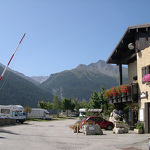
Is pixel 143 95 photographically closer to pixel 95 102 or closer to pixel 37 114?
pixel 95 102

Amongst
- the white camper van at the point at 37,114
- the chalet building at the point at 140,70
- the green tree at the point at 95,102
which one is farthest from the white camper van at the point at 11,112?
the chalet building at the point at 140,70

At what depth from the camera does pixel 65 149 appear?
10.6 meters

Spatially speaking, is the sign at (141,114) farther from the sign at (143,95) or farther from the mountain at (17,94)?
the mountain at (17,94)

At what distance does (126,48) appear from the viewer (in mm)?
23797

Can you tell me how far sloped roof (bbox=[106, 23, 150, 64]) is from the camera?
1908 cm

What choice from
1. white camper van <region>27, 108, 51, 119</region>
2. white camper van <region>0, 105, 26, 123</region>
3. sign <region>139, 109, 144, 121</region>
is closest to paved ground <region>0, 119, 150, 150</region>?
sign <region>139, 109, 144, 121</region>

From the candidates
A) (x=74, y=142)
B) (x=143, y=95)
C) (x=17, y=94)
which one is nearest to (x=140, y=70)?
(x=143, y=95)

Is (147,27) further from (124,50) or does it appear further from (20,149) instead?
(20,149)

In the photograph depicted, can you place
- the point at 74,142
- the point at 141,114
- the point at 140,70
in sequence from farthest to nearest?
the point at 140,70, the point at 141,114, the point at 74,142

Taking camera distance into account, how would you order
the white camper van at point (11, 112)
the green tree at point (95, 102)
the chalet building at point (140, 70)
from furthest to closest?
1. the green tree at point (95, 102)
2. the white camper van at point (11, 112)
3. the chalet building at point (140, 70)

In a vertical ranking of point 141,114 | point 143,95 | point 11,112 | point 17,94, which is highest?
point 17,94

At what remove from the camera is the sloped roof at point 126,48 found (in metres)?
19.1

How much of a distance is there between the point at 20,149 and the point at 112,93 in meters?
14.0

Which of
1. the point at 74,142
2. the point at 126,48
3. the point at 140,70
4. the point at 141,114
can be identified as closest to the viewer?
the point at 74,142
